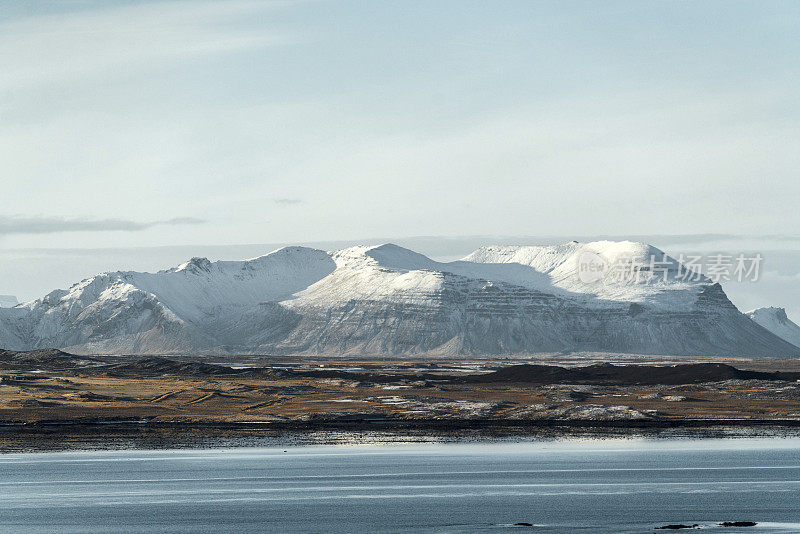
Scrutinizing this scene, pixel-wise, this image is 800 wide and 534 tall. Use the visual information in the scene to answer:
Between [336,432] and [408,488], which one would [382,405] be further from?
[408,488]

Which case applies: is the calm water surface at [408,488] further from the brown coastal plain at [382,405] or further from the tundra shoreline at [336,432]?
the brown coastal plain at [382,405]

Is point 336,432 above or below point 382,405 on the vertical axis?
above

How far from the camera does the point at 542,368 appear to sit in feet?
607

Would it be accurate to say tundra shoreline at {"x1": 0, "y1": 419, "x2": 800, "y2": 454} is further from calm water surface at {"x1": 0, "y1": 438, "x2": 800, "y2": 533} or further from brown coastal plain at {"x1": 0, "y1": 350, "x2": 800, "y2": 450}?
calm water surface at {"x1": 0, "y1": 438, "x2": 800, "y2": 533}

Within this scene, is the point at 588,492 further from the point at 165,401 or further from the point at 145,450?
the point at 165,401

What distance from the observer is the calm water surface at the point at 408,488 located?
54.5 meters

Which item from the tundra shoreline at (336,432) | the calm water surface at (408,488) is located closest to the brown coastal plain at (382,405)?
the tundra shoreline at (336,432)

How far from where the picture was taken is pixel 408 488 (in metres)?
64.6

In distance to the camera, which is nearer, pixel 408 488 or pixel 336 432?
pixel 408 488

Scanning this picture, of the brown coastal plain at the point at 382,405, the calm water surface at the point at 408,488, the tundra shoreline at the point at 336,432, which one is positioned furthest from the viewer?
the brown coastal plain at the point at 382,405

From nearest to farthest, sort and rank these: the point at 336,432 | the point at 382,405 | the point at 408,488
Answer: the point at 408,488 < the point at 336,432 < the point at 382,405

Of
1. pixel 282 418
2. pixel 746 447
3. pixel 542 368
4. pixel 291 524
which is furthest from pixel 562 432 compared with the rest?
pixel 542 368

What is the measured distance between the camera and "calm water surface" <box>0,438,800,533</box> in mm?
54531

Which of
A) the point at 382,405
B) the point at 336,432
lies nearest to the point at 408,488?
the point at 336,432
